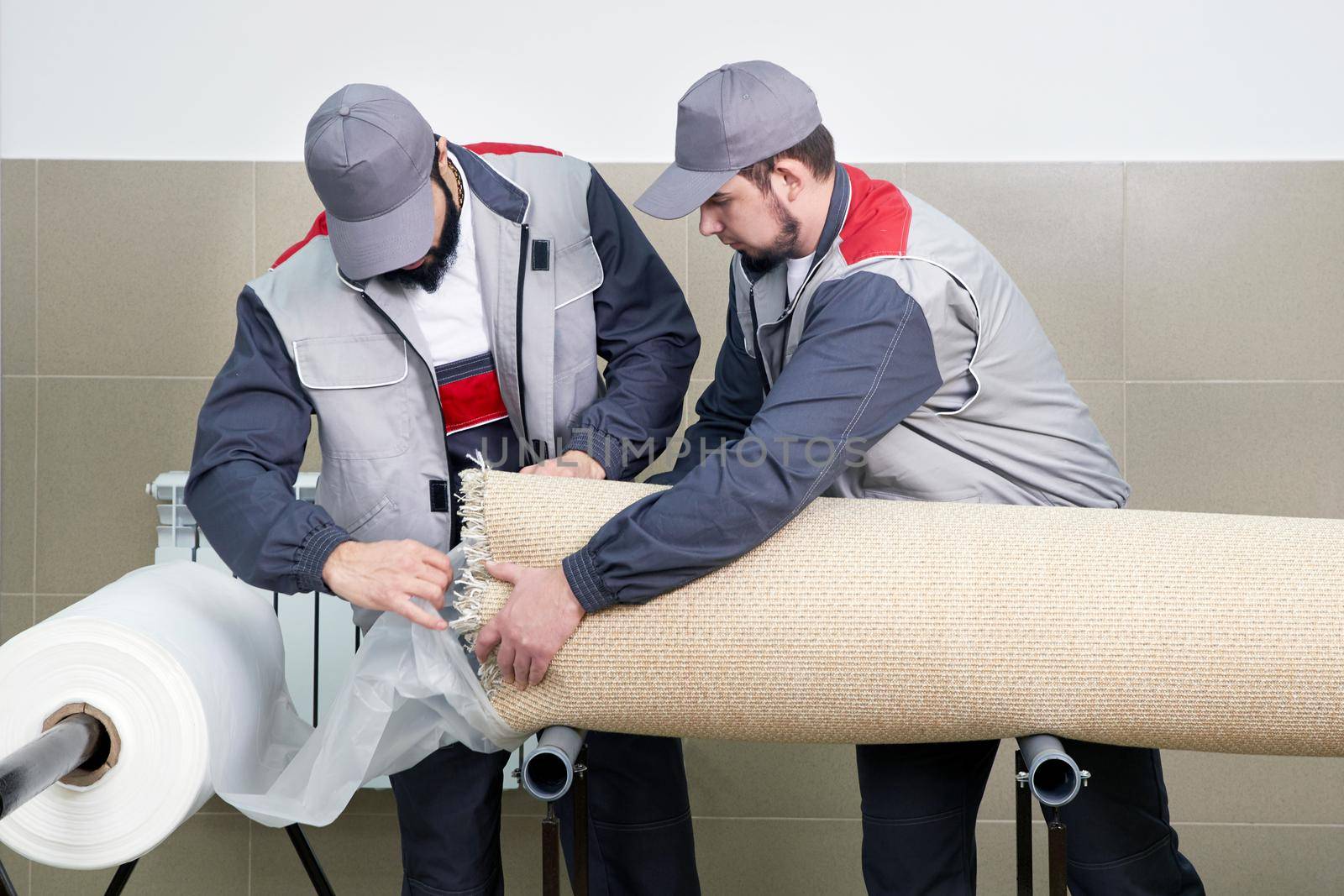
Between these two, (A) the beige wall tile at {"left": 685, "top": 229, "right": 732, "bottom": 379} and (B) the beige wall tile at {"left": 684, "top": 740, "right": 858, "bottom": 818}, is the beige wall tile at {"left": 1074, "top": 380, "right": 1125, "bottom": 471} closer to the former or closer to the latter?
(A) the beige wall tile at {"left": 685, "top": 229, "right": 732, "bottom": 379}

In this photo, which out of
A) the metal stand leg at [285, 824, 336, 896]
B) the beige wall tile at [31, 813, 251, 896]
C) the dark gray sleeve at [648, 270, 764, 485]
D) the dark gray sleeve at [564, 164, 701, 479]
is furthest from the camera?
the beige wall tile at [31, 813, 251, 896]

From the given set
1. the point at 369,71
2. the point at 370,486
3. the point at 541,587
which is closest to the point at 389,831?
the point at 370,486

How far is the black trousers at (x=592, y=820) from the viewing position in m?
1.42

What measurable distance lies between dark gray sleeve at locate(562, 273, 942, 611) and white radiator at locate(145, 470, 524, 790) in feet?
3.45

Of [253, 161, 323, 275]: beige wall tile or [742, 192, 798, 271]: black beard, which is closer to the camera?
[742, 192, 798, 271]: black beard

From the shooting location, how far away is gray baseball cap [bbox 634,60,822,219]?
131 centimetres

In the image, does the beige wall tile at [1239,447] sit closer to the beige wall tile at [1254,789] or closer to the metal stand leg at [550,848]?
the beige wall tile at [1254,789]

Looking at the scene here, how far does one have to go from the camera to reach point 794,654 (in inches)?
45.1

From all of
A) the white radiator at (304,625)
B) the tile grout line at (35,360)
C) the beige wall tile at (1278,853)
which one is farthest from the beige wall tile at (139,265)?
the beige wall tile at (1278,853)

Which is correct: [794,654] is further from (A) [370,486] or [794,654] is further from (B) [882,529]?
(A) [370,486]

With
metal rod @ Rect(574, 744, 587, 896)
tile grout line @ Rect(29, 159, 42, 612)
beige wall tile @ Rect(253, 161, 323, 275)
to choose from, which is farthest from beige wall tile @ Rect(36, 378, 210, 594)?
metal rod @ Rect(574, 744, 587, 896)

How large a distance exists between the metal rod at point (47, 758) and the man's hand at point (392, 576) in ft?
0.91

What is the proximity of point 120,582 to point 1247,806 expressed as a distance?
2071 millimetres

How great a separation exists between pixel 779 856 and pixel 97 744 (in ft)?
4.83
